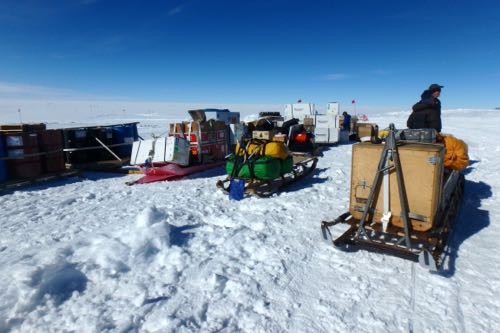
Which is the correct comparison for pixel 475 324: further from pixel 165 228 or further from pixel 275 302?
pixel 165 228

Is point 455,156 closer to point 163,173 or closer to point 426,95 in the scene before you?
point 426,95

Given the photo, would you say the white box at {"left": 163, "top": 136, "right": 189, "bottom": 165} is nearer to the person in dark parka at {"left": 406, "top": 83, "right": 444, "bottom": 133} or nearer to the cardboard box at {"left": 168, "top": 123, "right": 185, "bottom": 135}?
the cardboard box at {"left": 168, "top": 123, "right": 185, "bottom": 135}

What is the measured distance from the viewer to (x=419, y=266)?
3.56 m

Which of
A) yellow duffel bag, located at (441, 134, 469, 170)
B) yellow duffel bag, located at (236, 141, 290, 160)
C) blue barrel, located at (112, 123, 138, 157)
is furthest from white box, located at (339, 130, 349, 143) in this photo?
yellow duffel bag, located at (441, 134, 469, 170)

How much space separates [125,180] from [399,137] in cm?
695

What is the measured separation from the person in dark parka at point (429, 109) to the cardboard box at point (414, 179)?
2.85 metres

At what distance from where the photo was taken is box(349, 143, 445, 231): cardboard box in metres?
3.53

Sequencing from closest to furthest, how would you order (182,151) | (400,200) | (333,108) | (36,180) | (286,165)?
1. (400,200)
2. (286,165)
3. (36,180)
4. (182,151)
5. (333,108)

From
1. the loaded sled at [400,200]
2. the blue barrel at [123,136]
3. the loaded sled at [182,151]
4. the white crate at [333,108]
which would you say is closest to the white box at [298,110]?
the white crate at [333,108]

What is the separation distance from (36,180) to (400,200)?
8.44 meters

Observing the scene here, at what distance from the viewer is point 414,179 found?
3.63 meters

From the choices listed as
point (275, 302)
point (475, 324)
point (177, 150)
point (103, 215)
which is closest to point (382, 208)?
point (475, 324)

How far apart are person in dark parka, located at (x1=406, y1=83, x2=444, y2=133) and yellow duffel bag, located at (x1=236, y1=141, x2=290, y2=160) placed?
8.91ft

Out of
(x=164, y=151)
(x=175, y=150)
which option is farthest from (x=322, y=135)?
(x=164, y=151)
